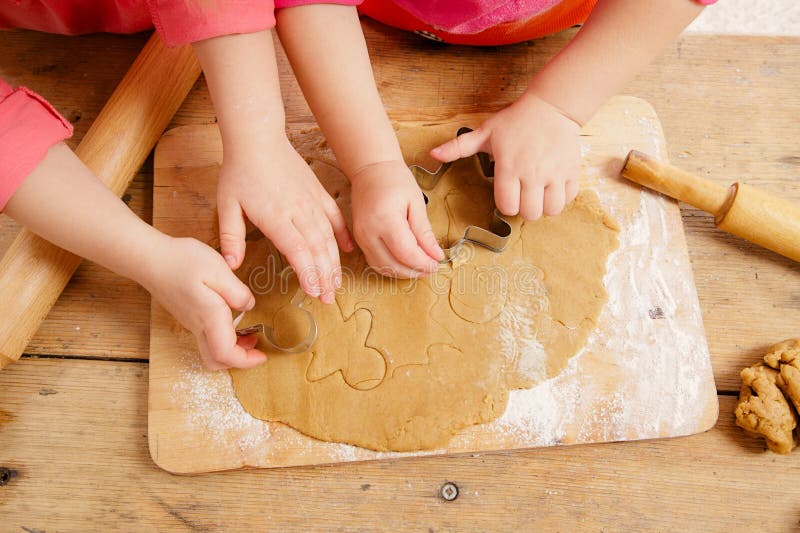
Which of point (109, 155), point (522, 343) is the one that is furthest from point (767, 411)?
point (109, 155)

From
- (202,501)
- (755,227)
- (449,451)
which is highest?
(755,227)

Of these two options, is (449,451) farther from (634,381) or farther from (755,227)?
(755,227)

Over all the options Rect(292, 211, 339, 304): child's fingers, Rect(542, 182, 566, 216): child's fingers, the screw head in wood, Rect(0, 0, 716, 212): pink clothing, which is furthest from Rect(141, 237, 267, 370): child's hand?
Rect(542, 182, 566, 216): child's fingers

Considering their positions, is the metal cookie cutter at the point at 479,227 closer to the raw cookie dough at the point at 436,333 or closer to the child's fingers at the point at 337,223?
the raw cookie dough at the point at 436,333

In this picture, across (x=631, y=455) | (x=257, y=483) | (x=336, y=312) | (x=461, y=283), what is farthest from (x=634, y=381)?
(x=257, y=483)

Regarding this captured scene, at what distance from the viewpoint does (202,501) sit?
2.91 feet

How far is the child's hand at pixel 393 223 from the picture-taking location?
86cm

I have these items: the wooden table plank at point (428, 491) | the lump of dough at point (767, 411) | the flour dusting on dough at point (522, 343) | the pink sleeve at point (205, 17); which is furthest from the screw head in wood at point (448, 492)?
the pink sleeve at point (205, 17)

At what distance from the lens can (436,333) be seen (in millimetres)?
896

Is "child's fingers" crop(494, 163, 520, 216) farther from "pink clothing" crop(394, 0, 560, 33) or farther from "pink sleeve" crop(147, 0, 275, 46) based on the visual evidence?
"pink sleeve" crop(147, 0, 275, 46)

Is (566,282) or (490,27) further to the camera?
(490,27)

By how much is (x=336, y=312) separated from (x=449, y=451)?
0.25 metres

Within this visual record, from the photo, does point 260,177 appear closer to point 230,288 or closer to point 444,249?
point 230,288

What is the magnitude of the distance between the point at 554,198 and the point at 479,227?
0.38 feet
